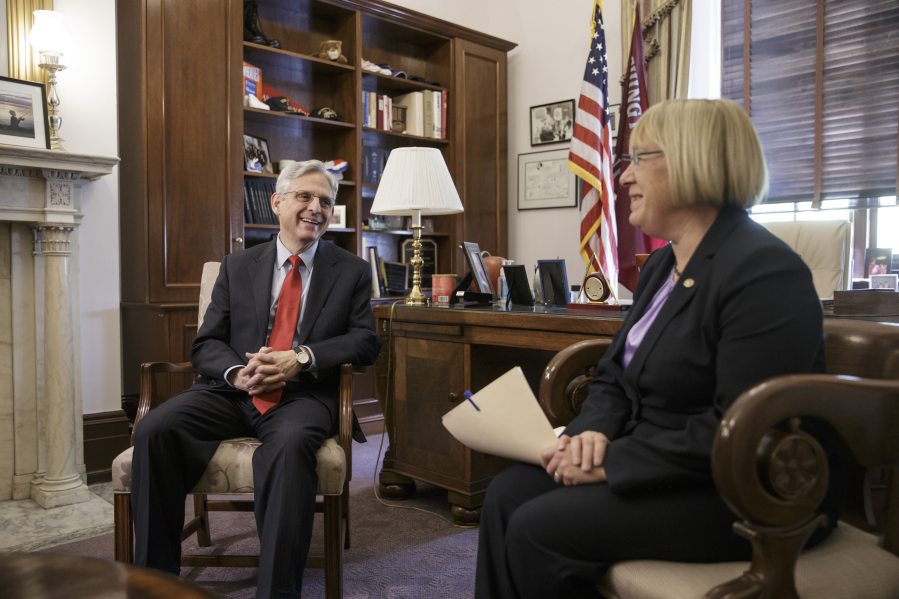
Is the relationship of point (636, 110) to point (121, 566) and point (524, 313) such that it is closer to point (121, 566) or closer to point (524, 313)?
point (524, 313)

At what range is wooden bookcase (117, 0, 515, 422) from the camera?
326 cm

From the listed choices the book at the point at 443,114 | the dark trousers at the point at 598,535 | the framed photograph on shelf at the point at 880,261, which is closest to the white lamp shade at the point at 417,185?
the dark trousers at the point at 598,535

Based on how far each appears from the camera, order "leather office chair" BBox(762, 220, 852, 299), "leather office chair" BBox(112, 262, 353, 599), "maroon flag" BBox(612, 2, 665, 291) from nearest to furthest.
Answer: "leather office chair" BBox(112, 262, 353, 599) → "leather office chair" BBox(762, 220, 852, 299) → "maroon flag" BBox(612, 2, 665, 291)

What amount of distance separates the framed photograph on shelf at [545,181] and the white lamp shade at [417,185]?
6.56 feet

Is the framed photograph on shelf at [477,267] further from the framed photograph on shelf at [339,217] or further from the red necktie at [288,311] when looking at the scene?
the framed photograph on shelf at [339,217]

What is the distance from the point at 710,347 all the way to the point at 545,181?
3748 millimetres

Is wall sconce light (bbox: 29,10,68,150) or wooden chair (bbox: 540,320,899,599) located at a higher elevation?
wall sconce light (bbox: 29,10,68,150)

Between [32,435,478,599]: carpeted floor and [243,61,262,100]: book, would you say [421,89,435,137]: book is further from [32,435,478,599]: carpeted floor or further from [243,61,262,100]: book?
[32,435,478,599]: carpeted floor

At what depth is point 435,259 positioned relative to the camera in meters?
4.77

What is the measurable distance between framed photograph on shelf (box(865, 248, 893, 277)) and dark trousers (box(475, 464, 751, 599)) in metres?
2.96

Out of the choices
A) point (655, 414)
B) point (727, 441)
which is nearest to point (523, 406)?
point (655, 414)

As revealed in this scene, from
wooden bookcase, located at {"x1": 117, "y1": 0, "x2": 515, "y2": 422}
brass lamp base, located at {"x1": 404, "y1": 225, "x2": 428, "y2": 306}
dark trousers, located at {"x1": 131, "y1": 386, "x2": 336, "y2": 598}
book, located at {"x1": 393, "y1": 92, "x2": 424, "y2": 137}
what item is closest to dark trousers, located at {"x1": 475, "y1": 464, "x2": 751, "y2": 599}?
dark trousers, located at {"x1": 131, "y1": 386, "x2": 336, "y2": 598}

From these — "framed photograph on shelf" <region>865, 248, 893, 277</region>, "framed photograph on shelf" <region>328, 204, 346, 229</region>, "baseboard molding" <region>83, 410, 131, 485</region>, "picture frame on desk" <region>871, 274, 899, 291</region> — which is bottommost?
"baseboard molding" <region>83, 410, 131, 485</region>

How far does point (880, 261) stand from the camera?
350 cm
